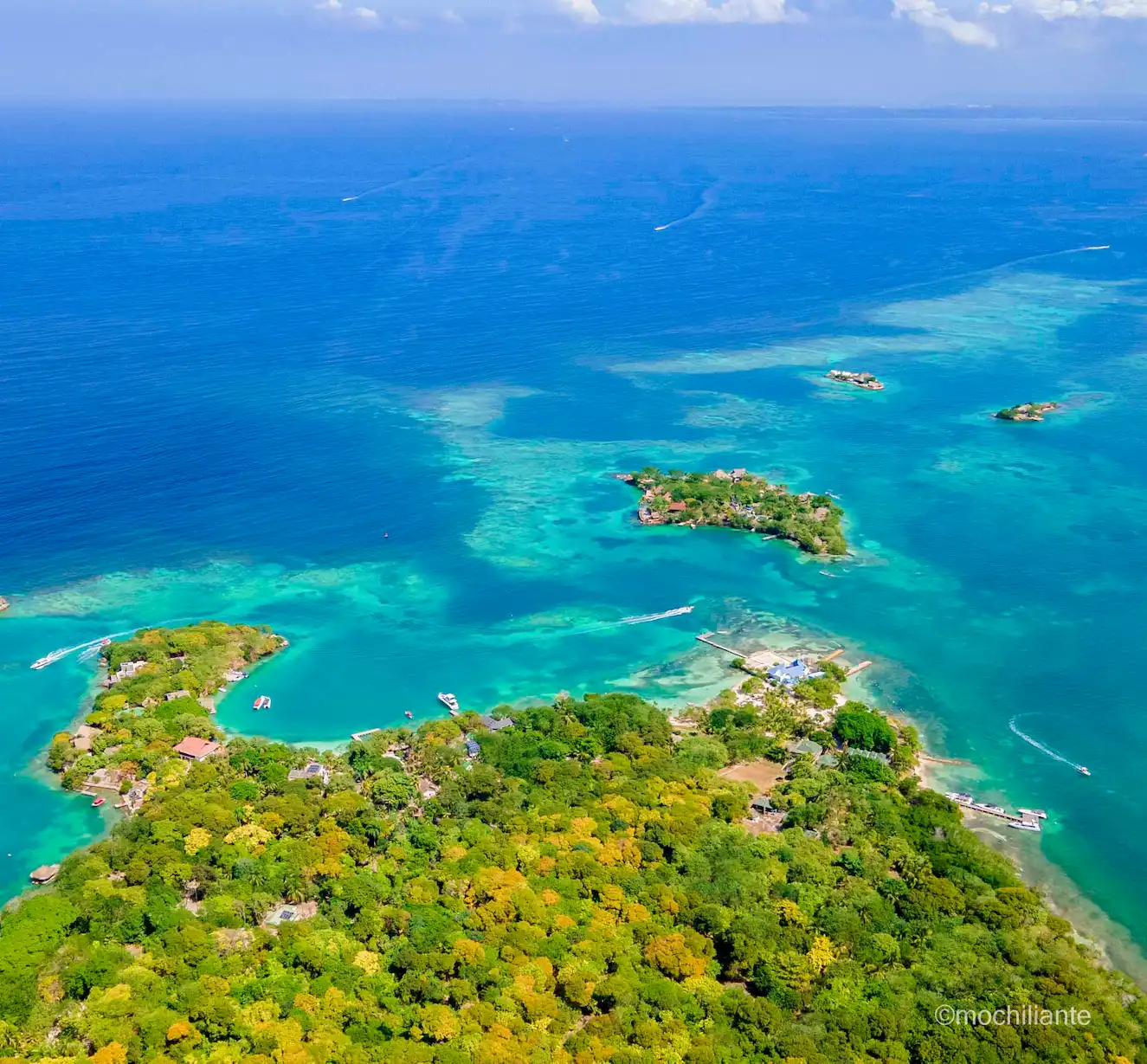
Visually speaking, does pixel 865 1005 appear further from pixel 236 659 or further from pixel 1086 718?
pixel 236 659

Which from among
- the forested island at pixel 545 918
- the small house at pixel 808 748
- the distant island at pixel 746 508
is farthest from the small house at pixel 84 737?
the distant island at pixel 746 508

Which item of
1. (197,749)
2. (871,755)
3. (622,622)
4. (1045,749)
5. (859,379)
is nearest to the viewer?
(871,755)

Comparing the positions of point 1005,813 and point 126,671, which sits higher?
point 126,671

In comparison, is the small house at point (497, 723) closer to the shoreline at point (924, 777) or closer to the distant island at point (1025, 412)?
the shoreline at point (924, 777)

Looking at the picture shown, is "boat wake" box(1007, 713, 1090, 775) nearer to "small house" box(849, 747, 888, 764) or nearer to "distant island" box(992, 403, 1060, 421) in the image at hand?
"small house" box(849, 747, 888, 764)

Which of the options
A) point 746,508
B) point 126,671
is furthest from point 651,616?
point 126,671

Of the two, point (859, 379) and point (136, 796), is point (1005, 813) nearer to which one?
point (136, 796)

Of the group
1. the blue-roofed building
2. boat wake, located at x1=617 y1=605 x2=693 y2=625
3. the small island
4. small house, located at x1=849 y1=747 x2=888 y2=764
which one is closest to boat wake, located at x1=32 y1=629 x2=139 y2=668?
the small island
